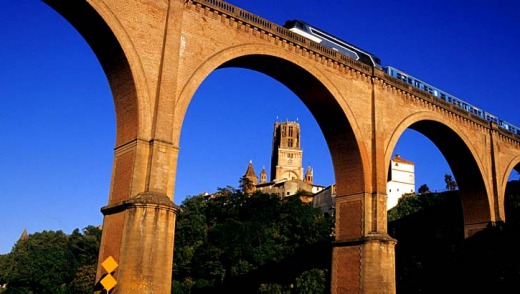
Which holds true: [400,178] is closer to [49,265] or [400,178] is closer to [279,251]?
[279,251]

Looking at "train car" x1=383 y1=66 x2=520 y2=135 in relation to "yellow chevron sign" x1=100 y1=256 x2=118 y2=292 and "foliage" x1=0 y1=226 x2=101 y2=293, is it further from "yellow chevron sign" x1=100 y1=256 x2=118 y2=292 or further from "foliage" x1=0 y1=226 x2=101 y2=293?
"foliage" x1=0 y1=226 x2=101 y2=293

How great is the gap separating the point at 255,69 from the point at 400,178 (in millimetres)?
69757

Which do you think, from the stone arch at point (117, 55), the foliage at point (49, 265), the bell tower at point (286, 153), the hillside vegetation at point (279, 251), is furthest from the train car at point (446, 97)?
the bell tower at point (286, 153)

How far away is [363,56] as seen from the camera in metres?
27.0

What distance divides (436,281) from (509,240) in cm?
404

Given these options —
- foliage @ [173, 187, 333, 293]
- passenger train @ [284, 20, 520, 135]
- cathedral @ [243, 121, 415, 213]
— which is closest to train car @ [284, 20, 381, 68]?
passenger train @ [284, 20, 520, 135]

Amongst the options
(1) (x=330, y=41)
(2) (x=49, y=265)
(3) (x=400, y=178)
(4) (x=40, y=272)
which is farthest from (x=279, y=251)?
(3) (x=400, y=178)

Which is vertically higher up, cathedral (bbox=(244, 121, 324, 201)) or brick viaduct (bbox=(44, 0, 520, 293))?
cathedral (bbox=(244, 121, 324, 201))

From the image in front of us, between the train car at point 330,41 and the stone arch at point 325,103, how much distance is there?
6.78ft

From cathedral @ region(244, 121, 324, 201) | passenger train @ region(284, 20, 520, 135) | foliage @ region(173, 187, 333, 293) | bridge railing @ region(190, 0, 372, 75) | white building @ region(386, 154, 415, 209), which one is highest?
cathedral @ region(244, 121, 324, 201)

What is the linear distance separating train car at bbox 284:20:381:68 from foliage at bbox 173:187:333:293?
2242cm

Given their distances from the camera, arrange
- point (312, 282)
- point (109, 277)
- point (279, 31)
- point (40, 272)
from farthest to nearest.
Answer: point (40, 272)
point (312, 282)
point (279, 31)
point (109, 277)

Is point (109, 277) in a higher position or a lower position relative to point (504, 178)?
lower

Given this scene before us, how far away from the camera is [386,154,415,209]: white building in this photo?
8588 cm
